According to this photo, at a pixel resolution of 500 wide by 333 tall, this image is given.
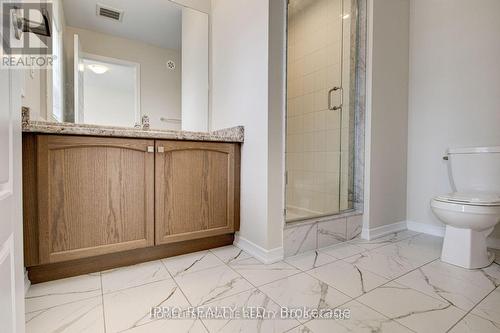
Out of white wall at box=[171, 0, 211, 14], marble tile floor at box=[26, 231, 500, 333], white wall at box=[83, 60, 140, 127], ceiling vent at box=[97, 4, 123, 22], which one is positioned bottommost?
marble tile floor at box=[26, 231, 500, 333]

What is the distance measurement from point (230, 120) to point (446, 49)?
1917mm

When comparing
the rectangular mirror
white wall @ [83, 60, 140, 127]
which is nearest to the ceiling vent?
the rectangular mirror

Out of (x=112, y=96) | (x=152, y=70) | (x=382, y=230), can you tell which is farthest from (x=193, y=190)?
(x=382, y=230)

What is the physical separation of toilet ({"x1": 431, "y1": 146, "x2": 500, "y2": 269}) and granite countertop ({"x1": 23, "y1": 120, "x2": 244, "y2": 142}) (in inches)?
56.2

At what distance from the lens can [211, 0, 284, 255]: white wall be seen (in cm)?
157

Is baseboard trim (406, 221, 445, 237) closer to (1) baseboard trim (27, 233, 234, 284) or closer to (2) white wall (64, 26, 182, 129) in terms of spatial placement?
(1) baseboard trim (27, 233, 234, 284)

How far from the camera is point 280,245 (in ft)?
5.32

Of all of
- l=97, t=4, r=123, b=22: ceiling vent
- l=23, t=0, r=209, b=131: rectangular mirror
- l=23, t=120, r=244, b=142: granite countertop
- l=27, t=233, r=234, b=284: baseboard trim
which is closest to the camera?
l=23, t=120, r=244, b=142: granite countertop

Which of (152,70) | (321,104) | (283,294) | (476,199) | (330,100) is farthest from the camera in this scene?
(321,104)

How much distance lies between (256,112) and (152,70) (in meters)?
1.03

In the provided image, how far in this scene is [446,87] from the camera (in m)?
2.07

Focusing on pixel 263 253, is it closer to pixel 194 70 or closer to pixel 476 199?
pixel 476 199

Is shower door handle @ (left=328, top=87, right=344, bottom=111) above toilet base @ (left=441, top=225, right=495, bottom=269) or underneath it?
above

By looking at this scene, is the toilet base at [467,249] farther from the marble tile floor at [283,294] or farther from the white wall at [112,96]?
the white wall at [112,96]
